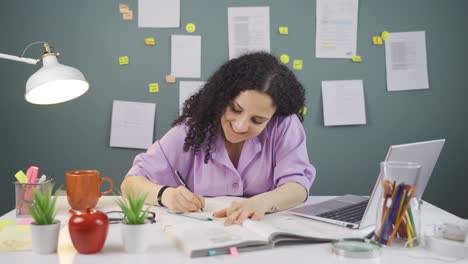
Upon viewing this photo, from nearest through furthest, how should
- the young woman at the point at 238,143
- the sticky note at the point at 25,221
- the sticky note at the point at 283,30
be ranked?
the sticky note at the point at 25,221 < the young woman at the point at 238,143 < the sticky note at the point at 283,30

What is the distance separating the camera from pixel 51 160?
105 inches

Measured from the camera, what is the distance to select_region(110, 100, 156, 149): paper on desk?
2676 millimetres

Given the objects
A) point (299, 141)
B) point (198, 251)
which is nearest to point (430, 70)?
point (299, 141)

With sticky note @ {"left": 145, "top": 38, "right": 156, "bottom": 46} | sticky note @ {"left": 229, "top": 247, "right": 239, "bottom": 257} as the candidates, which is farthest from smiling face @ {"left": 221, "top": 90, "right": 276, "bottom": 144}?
sticky note @ {"left": 145, "top": 38, "right": 156, "bottom": 46}

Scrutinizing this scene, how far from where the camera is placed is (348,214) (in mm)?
1348

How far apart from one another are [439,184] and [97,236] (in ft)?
7.69

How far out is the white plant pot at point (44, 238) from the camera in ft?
3.34

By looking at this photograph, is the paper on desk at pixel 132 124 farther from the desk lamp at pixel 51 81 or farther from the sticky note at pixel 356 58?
the sticky note at pixel 356 58

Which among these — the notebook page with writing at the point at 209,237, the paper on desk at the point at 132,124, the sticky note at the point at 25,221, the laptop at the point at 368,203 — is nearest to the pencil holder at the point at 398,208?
the laptop at the point at 368,203

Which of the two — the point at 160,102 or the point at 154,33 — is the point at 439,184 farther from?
the point at 154,33

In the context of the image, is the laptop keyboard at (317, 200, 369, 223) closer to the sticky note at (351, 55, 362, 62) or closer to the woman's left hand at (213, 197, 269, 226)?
the woman's left hand at (213, 197, 269, 226)

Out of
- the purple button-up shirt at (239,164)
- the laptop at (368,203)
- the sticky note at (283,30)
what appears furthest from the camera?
the sticky note at (283,30)

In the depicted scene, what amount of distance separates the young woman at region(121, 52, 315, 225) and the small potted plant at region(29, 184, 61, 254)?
0.47m

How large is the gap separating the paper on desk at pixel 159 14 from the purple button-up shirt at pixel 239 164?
115 cm
